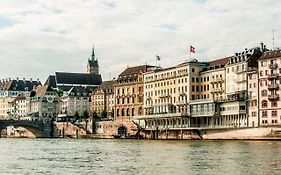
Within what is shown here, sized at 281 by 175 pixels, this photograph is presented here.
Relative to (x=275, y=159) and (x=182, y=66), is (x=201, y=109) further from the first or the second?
(x=275, y=159)

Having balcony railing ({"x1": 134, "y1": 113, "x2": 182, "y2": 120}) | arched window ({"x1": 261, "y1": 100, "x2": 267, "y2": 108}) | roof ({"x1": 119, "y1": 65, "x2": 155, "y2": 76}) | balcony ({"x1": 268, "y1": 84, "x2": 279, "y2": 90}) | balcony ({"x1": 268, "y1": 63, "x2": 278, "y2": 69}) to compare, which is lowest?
balcony railing ({"x1": 134, "y1": 113, "x2": 182, "y2": 120})

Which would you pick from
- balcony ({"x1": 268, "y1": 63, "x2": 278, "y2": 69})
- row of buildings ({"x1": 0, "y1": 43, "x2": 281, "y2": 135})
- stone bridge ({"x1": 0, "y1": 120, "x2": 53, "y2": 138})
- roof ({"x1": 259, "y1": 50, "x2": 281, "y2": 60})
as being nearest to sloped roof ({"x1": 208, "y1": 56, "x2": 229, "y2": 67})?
row of buildings ({"x1": 0, "y1": 43, "x2": 281, "y2": 135})

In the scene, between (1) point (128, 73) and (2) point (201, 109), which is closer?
(2) point (201, 109)

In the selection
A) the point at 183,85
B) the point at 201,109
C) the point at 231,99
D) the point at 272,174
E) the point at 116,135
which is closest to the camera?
the point at 272,174

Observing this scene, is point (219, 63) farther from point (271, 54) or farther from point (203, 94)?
point (271, 54)

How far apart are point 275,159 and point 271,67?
60.3 metres

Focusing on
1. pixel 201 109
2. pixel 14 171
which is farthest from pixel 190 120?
pixel 14 171

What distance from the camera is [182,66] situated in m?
149

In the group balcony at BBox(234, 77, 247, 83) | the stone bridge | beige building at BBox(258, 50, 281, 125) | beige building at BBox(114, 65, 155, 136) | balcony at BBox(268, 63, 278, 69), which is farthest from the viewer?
the stone bridge

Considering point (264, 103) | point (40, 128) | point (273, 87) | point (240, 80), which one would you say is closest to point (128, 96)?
point (40, 128)

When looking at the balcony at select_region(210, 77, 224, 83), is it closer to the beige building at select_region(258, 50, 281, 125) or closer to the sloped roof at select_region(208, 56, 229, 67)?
the sloped roof at select_region(208, 56, 229, 67)

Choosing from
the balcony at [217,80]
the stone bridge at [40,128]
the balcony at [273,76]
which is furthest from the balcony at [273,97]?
the stone bridge at [40,128]

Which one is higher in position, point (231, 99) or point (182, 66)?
point (182, 66)

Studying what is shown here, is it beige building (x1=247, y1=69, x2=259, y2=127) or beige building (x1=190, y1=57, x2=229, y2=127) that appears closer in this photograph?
beige building (x1=247, y1=69, x2=259, y2=127)
